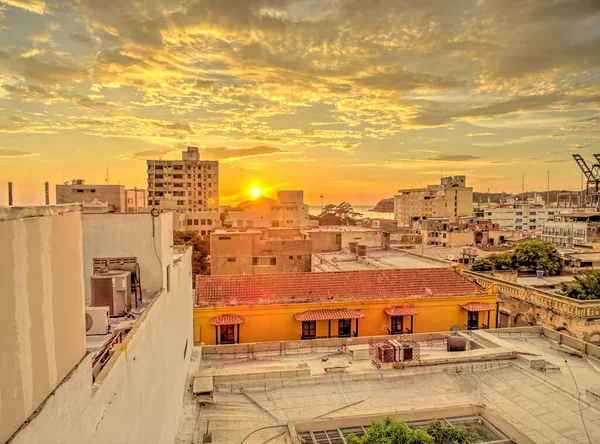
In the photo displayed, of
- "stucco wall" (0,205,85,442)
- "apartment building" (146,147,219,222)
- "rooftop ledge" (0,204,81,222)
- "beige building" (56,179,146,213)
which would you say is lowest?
"stucco wall" (0,205,85,442)

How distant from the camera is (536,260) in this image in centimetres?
3841

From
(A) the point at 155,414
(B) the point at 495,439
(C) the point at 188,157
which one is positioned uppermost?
(C) the point at 188,157

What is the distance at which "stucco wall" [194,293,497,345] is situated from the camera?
2039 centimetres

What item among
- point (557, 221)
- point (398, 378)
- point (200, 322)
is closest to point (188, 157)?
point (557, 221)

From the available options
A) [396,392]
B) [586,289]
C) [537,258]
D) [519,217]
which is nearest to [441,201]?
[519,217]

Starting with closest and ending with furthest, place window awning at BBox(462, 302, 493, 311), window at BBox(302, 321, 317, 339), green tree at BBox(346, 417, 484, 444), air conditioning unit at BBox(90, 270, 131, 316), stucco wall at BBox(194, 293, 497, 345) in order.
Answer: air conditioning unit at BBox(90, 270, 131, 316) → green tree at BBox(346, 417, 484, 444) → stucco wall at BBox(194, 293, 497, 345) → window at BBox(302, 321, 317, 339) → window awning at BBox(462, 302, 493, 311)

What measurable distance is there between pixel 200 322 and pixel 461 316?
14.1 m

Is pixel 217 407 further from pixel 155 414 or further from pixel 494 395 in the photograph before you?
pixel 494 395

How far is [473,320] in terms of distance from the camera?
23406 mm

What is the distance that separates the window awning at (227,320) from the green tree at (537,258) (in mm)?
29722

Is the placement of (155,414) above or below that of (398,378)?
above

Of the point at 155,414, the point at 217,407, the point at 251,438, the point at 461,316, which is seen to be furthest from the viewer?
the point at 461,316

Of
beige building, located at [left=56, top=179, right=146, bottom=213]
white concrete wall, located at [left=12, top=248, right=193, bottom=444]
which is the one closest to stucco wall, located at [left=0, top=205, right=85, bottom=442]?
white concrete wall, located at [left=12, top=248, right=193, bottom=444]

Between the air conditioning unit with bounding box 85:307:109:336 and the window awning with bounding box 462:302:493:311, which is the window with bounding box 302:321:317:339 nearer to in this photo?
the window awning with bounding box 462:302:493:311
